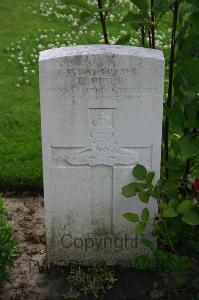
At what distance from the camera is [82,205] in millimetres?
3584

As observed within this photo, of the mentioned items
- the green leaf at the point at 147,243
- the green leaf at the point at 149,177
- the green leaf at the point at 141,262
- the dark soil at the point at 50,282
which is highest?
the green leaf at the point at 149,177

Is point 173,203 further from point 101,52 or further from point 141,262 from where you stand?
point 101,52

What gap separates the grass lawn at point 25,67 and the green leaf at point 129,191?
1013mm

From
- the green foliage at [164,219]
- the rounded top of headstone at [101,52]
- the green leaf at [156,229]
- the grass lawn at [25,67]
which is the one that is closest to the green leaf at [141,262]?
the green foliage at [164,219]

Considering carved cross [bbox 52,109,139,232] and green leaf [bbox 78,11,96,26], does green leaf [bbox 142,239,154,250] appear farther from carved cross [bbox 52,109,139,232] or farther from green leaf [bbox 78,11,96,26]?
green leaf [bbox 78,11,96,26]

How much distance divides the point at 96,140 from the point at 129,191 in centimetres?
34

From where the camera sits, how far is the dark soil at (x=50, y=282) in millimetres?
3545

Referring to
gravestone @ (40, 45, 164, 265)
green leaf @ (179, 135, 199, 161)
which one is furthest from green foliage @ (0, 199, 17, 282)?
green leaf @ (179, 135, 199, 161)

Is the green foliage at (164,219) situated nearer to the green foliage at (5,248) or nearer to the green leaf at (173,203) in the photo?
the green leaf at (173,203)

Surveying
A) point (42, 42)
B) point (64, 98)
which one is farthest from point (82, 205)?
point (42, 42)

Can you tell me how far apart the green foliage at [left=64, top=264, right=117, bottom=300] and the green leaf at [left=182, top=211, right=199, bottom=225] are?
2.23 feet

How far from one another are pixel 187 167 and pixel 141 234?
50 cm

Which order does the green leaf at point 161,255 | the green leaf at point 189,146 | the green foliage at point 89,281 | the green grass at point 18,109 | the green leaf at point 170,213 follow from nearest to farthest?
the green leaf at point 189,146 < the green leaf at point 170,213 < the green leaf at point 161,255 < the green foliage at point 89,281 < the green grass at point 18,109

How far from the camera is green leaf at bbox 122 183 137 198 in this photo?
3.35 meters
